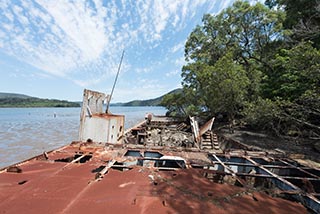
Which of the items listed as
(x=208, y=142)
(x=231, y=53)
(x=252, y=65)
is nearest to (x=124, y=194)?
(x=208, y=142)

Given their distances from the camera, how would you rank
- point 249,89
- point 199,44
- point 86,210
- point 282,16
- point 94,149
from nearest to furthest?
point 86,210 → point 94,149 → point 249,89 → point 282,16 → point 199,44

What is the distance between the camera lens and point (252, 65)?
17156 mm

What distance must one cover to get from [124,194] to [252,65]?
60.5 feet

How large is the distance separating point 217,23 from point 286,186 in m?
19.9

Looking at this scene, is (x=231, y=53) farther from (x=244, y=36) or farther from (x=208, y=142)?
(x=208, y=142)

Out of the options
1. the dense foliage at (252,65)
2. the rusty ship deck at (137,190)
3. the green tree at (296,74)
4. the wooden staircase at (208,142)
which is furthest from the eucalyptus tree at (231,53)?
the rusty ship deck at (137,190)

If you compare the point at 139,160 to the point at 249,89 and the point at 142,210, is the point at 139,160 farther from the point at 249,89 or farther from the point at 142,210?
the point at 249,89

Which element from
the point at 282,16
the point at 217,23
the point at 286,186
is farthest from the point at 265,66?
the point at 286,186

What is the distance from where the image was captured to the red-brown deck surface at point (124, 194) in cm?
210

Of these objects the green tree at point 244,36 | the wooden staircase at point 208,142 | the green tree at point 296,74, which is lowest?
the wooden staircase at point 208,142

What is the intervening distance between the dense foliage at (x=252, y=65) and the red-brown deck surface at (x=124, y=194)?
6234mm

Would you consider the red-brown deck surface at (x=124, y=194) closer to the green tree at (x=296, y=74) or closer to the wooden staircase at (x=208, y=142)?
the green tree at (x=296, y=74)

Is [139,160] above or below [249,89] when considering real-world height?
below

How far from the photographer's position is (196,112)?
19.8m
